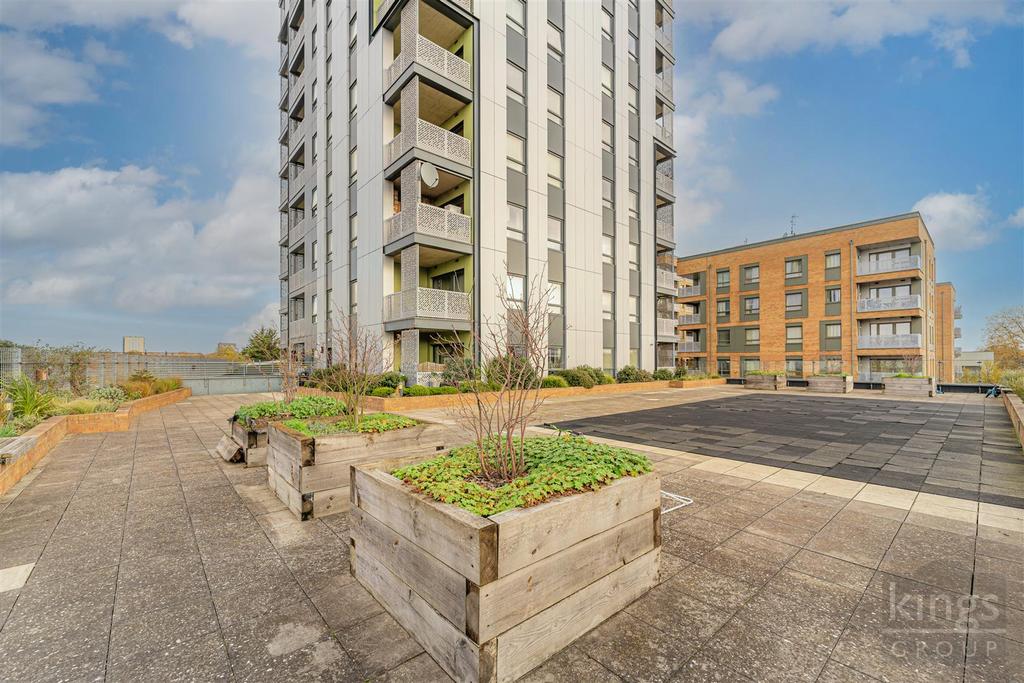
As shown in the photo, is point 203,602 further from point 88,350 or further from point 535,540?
point 88,350

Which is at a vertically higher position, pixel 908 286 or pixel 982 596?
pixel 908 286

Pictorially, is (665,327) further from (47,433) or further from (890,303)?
(47,433)

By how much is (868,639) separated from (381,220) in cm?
1879

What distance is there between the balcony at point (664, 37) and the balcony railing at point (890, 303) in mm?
25437

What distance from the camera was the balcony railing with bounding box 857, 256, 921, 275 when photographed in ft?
102

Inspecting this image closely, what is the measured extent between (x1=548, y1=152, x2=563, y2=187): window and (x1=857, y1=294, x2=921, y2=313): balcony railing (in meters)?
29.8

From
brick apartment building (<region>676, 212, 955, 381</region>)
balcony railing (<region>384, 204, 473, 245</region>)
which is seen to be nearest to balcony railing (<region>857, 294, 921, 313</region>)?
brick apartment building (<region>676, 212, 955, 381</region>)

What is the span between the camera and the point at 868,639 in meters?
2.47

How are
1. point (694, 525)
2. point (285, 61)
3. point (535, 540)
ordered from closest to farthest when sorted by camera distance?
point (535, 540) < point (694, 525) < point (285, 61)

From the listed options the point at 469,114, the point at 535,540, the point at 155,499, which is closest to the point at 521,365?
the point at 535,540

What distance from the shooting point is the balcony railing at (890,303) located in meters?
30.9

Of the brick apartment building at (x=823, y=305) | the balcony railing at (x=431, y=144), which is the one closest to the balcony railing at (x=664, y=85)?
the balcony railing at (x=431, y=144)

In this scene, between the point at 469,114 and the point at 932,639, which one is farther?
the point at 469,114

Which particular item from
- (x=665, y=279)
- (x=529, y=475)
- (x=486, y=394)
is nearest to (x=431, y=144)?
(x=486, y=394)
